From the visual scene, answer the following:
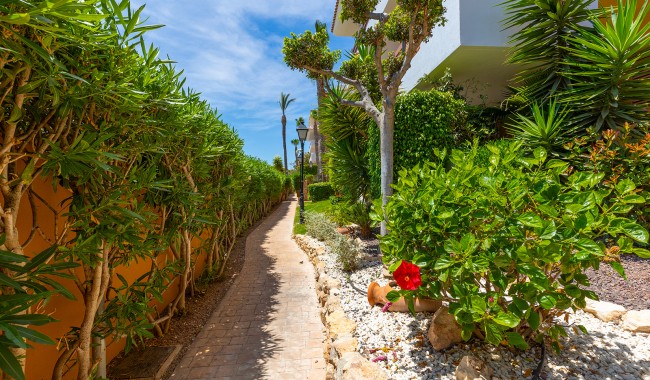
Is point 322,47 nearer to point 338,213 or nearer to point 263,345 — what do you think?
point 338,213

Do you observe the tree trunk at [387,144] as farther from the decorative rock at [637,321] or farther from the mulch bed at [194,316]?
the mulch bed at [194,316]

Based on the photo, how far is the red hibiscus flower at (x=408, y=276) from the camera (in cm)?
217

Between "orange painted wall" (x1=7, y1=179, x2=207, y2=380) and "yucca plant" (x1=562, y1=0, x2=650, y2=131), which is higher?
"yucca plant" (x1=562, y1=0, x2=650, y2=131)

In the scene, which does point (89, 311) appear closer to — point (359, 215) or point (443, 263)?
point (443, 263)

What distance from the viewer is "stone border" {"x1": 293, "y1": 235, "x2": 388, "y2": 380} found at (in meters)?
2.26

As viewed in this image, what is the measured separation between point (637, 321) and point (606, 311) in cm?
24

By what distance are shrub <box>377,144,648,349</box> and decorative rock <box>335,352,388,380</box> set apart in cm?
62

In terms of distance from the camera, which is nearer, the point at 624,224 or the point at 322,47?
the point at 624,224

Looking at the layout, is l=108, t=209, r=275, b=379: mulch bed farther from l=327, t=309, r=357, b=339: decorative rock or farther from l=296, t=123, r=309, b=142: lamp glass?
l=296, t=123, r=309, b=142: lamp glass

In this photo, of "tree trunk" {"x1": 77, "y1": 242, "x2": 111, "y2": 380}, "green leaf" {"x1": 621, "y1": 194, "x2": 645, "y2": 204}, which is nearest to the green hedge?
"green leaf" {"x1": 621, "y1": 194, "x2": 645, "y2": 204}

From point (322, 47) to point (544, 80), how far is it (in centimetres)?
463

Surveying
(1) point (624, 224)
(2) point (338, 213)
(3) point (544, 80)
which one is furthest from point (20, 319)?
(3) point (544, 80)

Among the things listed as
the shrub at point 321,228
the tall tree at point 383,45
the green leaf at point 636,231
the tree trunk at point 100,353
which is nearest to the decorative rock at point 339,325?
the tall tree at point 383,45

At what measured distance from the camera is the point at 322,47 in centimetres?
560
